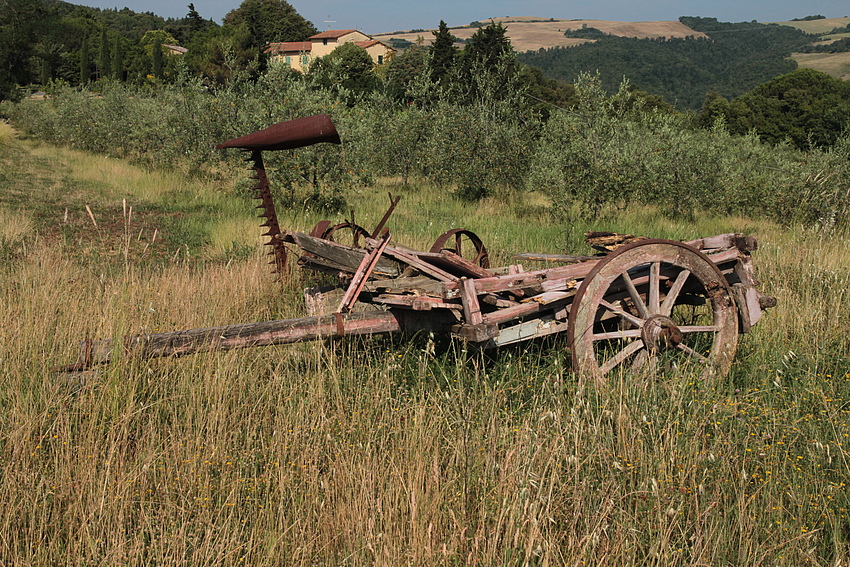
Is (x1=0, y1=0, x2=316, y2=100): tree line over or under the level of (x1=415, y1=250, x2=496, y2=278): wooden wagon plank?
over

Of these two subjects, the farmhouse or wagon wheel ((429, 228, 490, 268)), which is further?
the farmhouse

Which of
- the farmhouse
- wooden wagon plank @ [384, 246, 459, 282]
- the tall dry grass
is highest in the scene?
the farmhouse

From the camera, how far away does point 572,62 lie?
140625 millimetres

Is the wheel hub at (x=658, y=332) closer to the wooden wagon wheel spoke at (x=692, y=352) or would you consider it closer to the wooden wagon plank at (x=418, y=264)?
the wooden wagon wheel spoke at (x=692, y=352)

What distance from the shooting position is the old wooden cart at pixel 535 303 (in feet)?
10.8

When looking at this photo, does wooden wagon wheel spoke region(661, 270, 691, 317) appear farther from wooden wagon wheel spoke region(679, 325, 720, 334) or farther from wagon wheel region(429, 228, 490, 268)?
wagon wheel region(429, 228, 490, 268)

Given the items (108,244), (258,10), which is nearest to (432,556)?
(108,244)

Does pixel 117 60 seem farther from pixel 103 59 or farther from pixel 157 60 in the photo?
pixel 157 60

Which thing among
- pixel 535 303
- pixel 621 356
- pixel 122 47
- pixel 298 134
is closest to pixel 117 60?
pixel 122 47

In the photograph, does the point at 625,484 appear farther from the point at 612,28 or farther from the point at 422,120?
the point at 612,28

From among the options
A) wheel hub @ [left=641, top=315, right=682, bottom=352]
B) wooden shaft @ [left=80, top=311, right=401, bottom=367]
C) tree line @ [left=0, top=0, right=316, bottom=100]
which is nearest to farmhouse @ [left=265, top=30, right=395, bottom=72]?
tree line @ [left=0, top=0, right=316, bottom=100]

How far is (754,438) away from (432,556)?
6.79ft

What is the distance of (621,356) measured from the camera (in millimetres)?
3602

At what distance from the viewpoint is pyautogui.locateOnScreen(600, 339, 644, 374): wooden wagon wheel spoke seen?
3.53 metres
